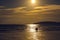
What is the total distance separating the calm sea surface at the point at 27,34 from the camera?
34.1 feet

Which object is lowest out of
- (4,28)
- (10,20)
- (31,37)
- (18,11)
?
(31,37)

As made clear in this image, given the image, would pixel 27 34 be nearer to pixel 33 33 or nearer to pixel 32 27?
pixel 33 33

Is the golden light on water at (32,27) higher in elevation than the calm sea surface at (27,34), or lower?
higher

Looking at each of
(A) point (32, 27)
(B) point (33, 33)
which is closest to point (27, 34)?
(B) point (33, 33)

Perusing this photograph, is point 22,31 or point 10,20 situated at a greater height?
point 10,20

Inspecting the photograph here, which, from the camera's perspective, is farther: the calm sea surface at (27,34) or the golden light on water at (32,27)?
the golden light on water at (32,27)

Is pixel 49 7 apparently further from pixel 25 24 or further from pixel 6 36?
pixel 6 36

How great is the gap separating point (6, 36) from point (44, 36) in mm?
1440

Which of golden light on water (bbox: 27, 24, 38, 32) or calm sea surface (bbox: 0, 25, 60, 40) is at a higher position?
golden light on water (bbox: 27, 24, 38, 32)

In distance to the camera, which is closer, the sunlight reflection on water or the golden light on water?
the sunlight reflection on water

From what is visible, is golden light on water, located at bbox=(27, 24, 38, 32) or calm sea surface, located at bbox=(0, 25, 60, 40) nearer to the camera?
calm sea surface, located at bbox=(0, 25, 60, 40)

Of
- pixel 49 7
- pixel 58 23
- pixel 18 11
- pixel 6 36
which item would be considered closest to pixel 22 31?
pixel 6 36

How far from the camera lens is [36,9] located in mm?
16266

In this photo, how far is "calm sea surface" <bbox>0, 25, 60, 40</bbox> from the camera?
34.1 ft
